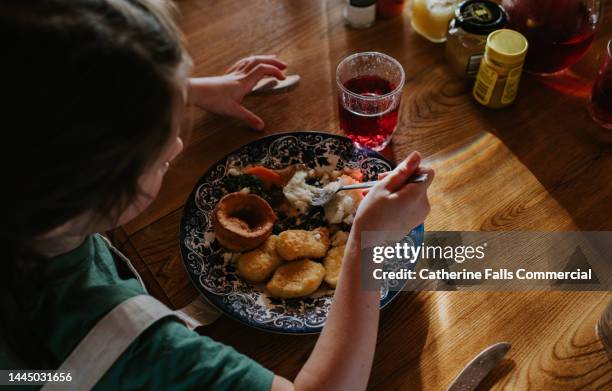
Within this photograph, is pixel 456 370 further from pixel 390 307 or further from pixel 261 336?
pixel 261 336

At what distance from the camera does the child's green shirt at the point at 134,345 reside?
71 centimetres

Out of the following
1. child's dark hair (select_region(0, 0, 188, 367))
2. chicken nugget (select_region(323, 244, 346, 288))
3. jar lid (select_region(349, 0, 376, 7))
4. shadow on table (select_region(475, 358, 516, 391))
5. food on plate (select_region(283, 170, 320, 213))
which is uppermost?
child's dark hair (select_region(0, 0, 188, 367))

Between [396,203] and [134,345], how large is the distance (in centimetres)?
42

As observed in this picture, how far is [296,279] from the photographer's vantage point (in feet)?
2.84

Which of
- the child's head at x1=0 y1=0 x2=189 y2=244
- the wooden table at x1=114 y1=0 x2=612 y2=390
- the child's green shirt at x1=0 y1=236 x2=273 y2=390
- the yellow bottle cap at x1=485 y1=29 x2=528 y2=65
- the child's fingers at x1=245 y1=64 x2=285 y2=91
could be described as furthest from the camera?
the child's fingers at x1=245 y1=64 x2=285 y2=91

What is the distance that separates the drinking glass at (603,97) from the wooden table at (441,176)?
0.03 m

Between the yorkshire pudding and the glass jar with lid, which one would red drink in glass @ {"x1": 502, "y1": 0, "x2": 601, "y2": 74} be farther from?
the yorkshire pudding

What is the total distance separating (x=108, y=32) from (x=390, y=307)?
558mm

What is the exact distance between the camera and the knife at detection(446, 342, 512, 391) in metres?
0.78

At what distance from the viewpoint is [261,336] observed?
2.78ft

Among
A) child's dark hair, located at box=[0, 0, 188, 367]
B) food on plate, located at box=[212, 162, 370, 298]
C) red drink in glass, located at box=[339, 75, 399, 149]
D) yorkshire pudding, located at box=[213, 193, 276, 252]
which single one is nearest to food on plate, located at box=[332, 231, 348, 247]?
food on plate, located at box=[212, 162, 370, 298]

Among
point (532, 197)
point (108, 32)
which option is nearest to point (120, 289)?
point (108, 32)

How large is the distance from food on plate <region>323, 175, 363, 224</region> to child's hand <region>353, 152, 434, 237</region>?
6 cm

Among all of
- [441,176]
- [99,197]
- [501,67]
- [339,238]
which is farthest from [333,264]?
[501,67]
